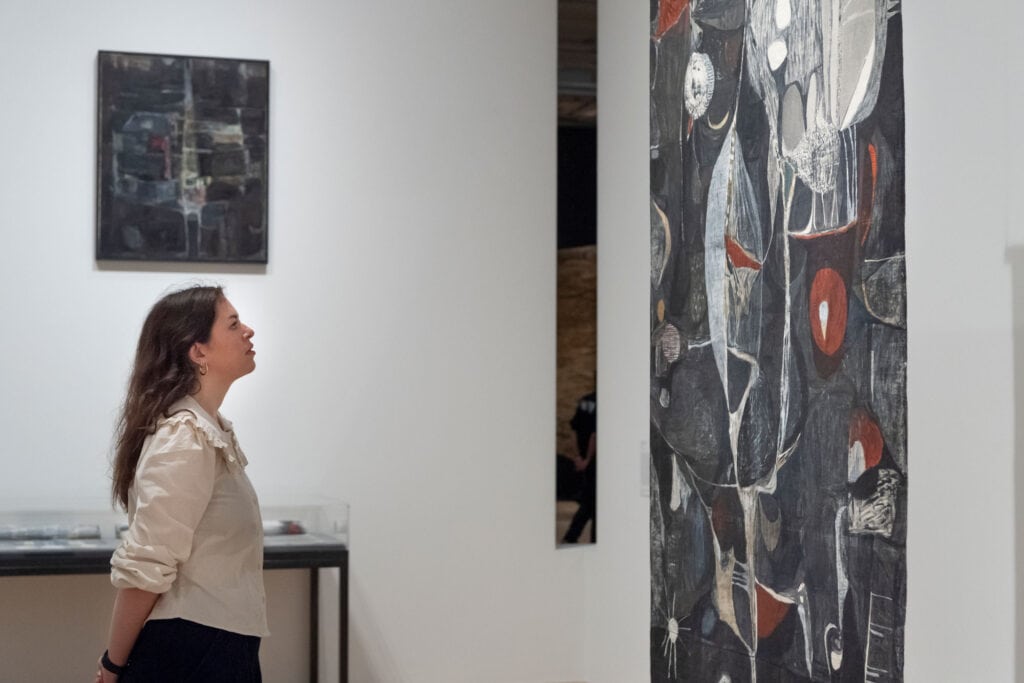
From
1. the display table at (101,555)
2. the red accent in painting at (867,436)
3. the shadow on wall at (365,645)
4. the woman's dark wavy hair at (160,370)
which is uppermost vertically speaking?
the woman's dark wavy hair at (160,370)

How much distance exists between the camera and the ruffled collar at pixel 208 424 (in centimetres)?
341

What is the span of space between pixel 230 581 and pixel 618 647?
2.80 m

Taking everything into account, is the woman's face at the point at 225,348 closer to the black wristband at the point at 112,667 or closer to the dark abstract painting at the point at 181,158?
the black wristband at the point at 112,667

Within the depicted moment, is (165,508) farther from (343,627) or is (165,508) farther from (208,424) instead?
(343,627)

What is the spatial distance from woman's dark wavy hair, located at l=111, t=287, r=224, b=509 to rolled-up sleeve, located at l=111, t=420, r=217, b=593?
0.13m

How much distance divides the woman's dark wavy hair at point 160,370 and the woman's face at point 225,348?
20 mm

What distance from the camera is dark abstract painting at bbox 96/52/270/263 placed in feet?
19.1

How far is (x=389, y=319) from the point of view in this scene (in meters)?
6.15

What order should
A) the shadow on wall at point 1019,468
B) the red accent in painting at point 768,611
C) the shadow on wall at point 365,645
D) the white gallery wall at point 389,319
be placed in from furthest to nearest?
the shadow on wall at point 365,645 < the white gallery wall at point 389,319 < the red accent in painting at point 768,611 < the shadow on wall at point 1019,468

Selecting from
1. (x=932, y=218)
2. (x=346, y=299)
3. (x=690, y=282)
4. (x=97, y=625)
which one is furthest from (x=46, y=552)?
(x=932, y=218)

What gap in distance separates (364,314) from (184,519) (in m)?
2.86

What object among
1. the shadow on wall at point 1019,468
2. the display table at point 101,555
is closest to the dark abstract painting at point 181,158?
the display table at point 101,555

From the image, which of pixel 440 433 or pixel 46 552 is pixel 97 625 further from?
pixel 440 433

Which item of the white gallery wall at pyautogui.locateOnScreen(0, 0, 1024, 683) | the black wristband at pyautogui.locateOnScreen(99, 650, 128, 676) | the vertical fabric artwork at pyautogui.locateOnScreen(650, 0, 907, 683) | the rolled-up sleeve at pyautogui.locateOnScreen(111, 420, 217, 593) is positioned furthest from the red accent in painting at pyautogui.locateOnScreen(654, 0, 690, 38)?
the black wristband at pyautogui.locateOnScreen(99, 650, 128, 676)
